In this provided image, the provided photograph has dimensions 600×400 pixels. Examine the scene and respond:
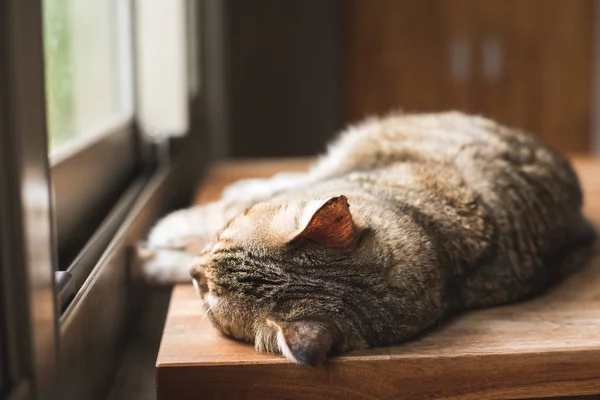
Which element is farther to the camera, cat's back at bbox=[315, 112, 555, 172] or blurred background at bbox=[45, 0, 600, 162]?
blurred background at bbox=[45, 0, 600, 162]

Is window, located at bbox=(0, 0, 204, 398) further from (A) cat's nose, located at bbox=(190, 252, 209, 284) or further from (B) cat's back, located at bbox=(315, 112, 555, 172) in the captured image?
(B) cat's back, located at bbox=(315, 112, 555, 172)

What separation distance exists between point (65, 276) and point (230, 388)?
0.24 meters

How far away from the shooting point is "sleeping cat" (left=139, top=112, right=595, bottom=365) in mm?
989

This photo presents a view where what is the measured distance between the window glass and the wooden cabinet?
2468mm

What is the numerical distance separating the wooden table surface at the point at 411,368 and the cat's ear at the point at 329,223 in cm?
15

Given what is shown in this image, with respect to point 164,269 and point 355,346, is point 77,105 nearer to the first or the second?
point 164,269

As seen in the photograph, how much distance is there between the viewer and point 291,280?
3.25ft

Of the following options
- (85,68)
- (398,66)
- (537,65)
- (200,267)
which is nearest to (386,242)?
(200,267)

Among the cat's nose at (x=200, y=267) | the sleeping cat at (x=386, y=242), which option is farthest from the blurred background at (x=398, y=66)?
the cat's nose at (x=200, y=267)

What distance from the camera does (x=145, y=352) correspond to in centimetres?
132

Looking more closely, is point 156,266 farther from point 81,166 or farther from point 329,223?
point 329,223

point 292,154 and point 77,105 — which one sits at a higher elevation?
point 77,105

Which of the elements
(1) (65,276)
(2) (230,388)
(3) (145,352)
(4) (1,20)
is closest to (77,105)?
(3) (145,352)

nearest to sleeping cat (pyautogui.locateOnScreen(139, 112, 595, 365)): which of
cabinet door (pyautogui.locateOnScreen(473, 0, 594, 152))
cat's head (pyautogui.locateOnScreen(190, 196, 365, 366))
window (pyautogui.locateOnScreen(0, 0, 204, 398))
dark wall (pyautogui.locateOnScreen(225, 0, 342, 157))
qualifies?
cat's head (pyautogui.locateOnScreen(190, 196, 365, 366))
